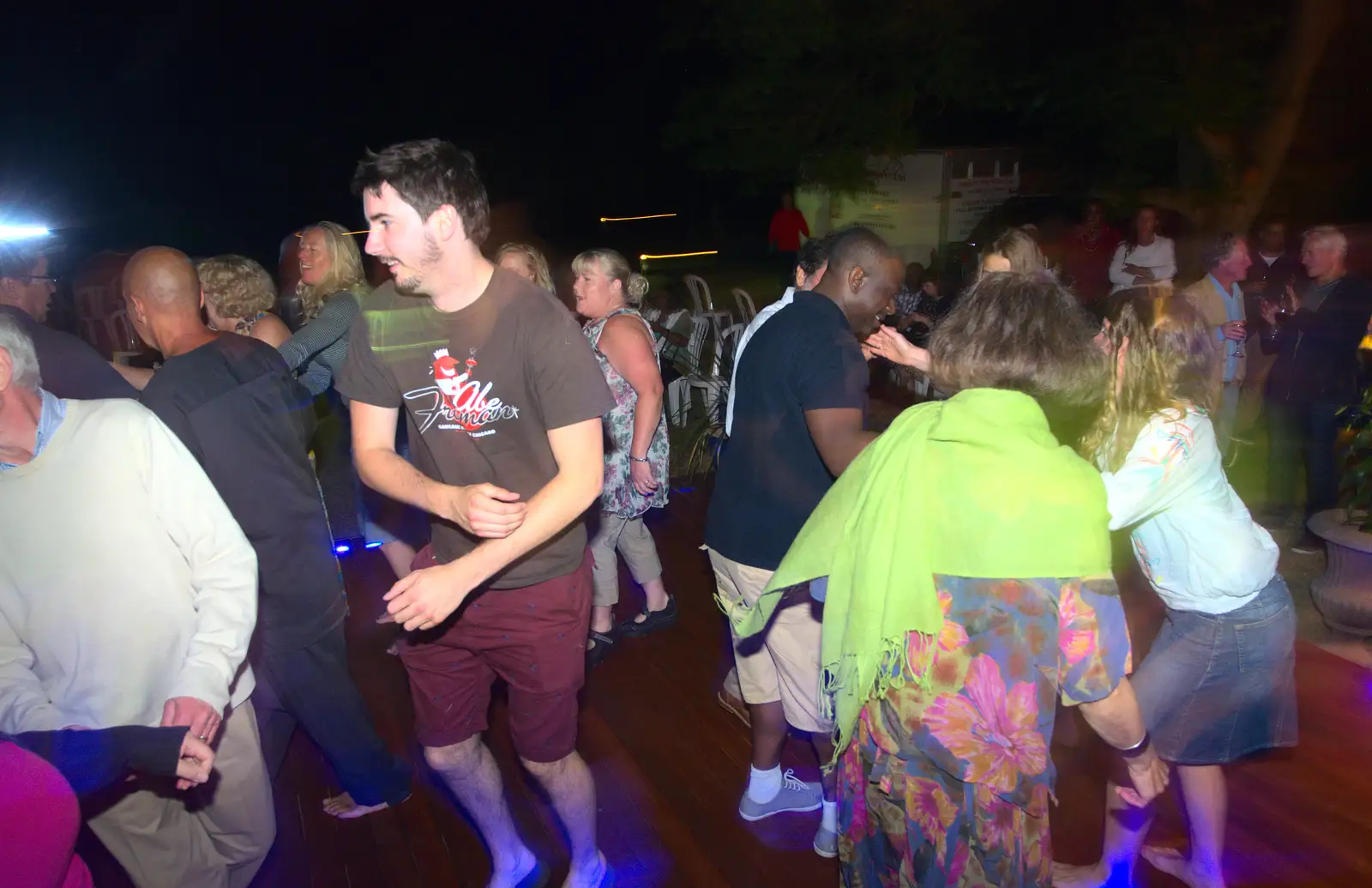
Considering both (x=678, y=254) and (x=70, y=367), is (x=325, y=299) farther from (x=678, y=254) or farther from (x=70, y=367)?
(x=678, y=254)

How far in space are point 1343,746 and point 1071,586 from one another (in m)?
2.47

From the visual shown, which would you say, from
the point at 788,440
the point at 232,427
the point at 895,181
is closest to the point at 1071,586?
the point at 788,440

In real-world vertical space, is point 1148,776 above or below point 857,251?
below

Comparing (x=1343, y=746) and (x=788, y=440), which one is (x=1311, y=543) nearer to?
(x=1343, y=746)

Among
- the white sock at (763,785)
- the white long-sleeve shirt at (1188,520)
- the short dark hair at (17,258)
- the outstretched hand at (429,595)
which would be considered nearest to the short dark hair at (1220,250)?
the white long-sleeve shirt at (1188,520)

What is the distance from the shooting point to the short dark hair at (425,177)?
184cm

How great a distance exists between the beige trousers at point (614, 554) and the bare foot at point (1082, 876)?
6.71ft

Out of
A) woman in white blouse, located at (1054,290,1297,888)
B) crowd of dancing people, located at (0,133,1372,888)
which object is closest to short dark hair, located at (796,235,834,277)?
crowd of dancing people, located at (0,133,1372,888)

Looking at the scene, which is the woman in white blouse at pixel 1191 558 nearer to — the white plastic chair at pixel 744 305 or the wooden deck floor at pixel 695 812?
the wooden deck floor at pixel 695 812

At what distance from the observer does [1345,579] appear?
3.69 metres

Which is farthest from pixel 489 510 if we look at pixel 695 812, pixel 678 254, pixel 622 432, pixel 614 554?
pixel 678 254

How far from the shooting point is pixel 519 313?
1965mm

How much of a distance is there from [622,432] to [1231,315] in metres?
3.81

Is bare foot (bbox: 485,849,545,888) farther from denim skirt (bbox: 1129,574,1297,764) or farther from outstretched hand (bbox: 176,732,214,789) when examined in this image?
denim skirt (bbox: 1129,574,1297,764)
